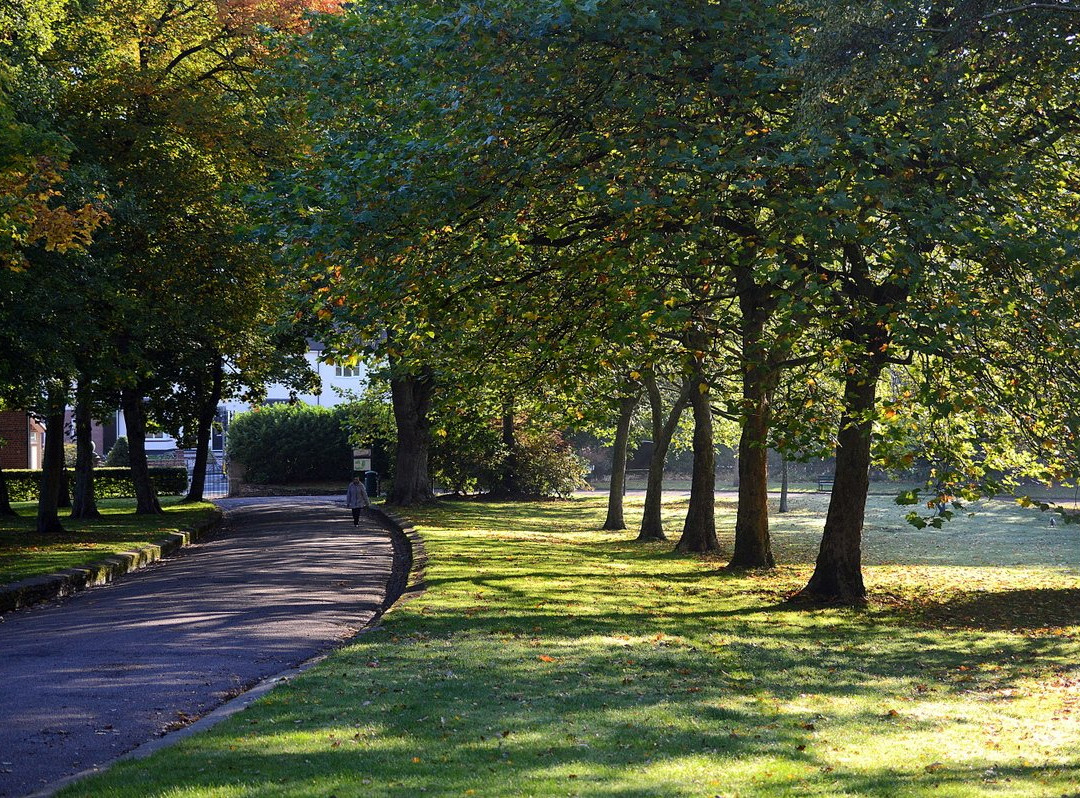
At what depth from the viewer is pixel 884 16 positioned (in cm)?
1067

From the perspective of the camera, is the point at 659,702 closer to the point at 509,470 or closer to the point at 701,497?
the point at 701,497

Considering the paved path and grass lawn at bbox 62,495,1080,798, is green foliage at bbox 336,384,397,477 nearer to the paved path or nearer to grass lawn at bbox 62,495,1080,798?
the paved path

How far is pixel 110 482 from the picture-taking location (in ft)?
174

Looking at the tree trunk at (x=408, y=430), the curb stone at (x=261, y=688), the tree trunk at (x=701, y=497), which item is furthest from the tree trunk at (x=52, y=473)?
the tree trunk at (x=701, y=497)

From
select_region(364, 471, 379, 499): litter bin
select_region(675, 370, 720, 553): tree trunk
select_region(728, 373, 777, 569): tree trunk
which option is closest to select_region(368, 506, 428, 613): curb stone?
select_region(728, 373, 777, 569): tree trunk

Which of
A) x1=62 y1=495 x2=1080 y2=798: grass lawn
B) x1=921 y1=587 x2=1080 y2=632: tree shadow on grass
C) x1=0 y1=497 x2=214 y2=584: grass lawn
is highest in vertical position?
x1=0 y1=497 x2=214 y2=584: grass lawn

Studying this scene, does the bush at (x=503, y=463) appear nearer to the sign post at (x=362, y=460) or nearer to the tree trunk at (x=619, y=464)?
the sign post at (x=362, y=460)

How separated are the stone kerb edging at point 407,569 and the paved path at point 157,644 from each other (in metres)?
0.20

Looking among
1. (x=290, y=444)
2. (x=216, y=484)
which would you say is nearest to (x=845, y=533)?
(x=290, y=444)

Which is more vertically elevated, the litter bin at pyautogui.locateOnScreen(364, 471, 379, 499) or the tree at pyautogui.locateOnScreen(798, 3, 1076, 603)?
the tree at pyautogui.locateOnScreen(798, 3, 1076, 603)

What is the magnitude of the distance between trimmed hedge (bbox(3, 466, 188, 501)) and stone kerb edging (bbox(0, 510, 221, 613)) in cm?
2691

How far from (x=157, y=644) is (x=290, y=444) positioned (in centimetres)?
4840

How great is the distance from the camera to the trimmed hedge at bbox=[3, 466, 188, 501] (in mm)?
50031

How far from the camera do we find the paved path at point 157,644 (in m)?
7.10
